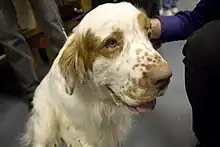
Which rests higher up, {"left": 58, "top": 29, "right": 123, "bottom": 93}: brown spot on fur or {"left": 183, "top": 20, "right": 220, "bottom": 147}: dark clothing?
{"left": 58, "top": 29, "right": 123, "bottom": 93}: brown spot on fur

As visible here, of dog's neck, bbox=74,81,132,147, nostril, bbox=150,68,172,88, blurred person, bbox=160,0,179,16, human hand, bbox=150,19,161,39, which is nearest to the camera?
nostril, bbox=150,68,172,88

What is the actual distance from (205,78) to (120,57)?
1.43 ft

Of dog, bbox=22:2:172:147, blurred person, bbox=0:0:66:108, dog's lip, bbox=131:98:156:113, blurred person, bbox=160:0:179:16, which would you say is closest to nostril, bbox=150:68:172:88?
dog, bbox=22:2:172:147

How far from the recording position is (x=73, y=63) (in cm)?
113

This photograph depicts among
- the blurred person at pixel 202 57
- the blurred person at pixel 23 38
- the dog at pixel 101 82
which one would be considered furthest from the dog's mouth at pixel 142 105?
the blurred person at pixel 23 38

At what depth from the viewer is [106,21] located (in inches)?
41.4

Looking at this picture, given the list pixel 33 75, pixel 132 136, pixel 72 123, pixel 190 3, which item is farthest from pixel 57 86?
pixel 190 3

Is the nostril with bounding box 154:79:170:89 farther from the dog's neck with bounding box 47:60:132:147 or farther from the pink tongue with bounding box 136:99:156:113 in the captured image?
the dog's neck with bounding box 47:60:132:147

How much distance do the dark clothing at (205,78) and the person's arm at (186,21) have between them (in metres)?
0.08

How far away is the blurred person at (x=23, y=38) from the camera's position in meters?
1.83

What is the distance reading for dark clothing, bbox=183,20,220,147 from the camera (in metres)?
1.30

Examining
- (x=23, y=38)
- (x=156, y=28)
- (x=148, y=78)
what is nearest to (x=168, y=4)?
(x=23, y=38)

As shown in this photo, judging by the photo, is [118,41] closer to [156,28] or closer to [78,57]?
[78,57]

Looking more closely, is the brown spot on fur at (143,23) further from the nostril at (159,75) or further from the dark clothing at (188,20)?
the dark clothing at (188,20)
